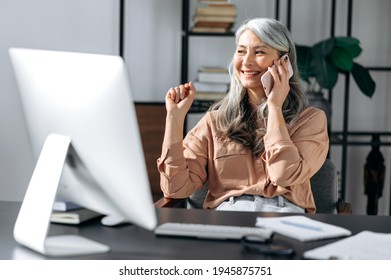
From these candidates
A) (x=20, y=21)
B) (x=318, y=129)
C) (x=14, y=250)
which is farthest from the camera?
(x=20, y=21)

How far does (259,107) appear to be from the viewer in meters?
2.91

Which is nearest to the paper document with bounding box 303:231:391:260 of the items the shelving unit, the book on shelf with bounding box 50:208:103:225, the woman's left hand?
the book on shelf with bounding box 50:208:103:225

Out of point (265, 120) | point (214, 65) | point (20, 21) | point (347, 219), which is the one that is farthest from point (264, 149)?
point (20, 21)

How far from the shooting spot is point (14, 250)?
76.4 inches

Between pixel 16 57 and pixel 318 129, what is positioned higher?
pixel 16 57

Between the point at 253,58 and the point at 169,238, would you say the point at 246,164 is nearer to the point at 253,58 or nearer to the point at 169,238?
the point at 253,58

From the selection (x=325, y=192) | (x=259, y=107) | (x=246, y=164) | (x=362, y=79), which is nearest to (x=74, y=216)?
(x=246, y=164)

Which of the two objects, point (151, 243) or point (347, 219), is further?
point (347, 219)

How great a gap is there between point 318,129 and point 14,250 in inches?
48.5

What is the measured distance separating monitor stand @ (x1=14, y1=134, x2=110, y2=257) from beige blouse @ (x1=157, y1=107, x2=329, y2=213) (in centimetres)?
79

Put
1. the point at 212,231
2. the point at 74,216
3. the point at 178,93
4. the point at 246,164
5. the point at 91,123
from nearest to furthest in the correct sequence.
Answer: the point at 91,123, the point at 212,231, the point at 74,216, the point at 178,93, the point at 246,164

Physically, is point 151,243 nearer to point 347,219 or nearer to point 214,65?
point 347,219

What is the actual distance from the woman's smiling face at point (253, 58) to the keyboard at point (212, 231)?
888mm

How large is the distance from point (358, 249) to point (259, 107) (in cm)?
107
